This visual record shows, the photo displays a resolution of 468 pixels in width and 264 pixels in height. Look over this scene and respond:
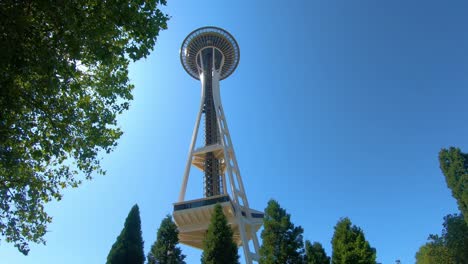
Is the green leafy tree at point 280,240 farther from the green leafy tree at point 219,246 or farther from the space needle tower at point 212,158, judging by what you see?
the space needle tower at point 212,158

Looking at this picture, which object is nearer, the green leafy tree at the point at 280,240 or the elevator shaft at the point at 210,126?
the green leafy tree at the point at 280,240

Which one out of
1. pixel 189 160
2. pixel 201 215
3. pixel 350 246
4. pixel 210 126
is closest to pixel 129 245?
pixel 350 246

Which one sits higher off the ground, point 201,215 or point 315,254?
point 201,215

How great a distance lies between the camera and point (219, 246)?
18797mm

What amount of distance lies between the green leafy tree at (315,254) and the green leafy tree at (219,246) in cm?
400

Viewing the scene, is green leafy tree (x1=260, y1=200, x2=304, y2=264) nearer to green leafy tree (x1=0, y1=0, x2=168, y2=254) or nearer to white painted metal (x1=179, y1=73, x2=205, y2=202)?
green leafy tree (x1=0, y1=0, x2=168, y2=254)

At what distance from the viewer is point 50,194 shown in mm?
13461

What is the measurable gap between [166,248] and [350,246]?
1044 centimetres

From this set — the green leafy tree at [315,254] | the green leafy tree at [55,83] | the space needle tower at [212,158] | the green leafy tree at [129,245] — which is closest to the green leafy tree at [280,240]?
the green leafy tree at [315,254]

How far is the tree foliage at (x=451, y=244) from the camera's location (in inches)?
1233

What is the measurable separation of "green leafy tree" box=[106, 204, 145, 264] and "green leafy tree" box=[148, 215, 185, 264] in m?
0.69

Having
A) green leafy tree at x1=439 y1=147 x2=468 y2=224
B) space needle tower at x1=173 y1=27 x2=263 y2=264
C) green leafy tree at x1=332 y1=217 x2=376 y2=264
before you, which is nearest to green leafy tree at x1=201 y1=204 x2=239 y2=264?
green leafy tree at x1=332 y1=217 x2=376 y2=264

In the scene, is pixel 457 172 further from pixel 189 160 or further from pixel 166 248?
pixel 166 248

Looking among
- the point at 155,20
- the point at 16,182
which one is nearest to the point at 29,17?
the point at 155,20
